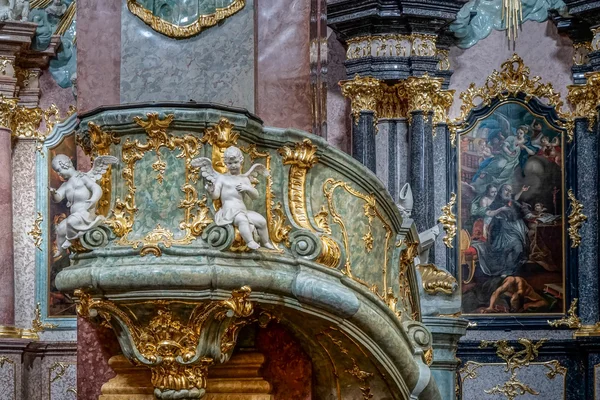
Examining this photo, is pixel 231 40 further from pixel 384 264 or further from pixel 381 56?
pixel 381 56

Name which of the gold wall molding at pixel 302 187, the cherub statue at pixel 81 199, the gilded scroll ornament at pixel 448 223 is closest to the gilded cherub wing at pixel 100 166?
the cherub statue at pixel 81 199

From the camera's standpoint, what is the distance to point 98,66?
8.48 metres

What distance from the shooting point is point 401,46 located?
1472 centimetres

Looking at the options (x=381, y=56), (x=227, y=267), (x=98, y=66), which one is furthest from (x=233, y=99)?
(x=381, y=56)

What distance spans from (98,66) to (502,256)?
24.3 feet

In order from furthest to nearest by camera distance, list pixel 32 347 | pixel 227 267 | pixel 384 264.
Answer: pixel 32 347
pixel 384 264
pixel 227 267

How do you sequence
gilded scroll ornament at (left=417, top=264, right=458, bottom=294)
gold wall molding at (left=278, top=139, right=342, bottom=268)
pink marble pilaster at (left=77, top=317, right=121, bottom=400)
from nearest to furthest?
gold wall molding at (left=278, top=139, right=342, bottom=268)
pink marble pilaster at (left=77, top=317, right=121, bottom=400)
gilded scroll ornament at (left=417, top=264, right=458, bottom=294)

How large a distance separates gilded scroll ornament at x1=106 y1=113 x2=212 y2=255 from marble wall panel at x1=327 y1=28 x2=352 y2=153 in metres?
8.36

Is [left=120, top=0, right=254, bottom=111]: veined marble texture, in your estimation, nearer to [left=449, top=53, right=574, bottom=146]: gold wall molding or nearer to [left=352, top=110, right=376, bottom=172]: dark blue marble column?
[left=352, top=110, right=376, bottom=172]: dark blue marble column

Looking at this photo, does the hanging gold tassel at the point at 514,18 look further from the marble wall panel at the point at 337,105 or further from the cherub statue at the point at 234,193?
the cherub statue at the point at 234,193

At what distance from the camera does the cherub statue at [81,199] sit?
6828 mm

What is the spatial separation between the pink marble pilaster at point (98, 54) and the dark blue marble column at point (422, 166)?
644 cm

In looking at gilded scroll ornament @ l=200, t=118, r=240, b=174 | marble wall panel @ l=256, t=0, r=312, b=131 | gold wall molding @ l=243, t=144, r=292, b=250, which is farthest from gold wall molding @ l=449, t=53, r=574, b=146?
gilded scroll ornament @ l=200, t=118, r=240, b=174

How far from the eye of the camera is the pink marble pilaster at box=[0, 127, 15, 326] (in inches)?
557
